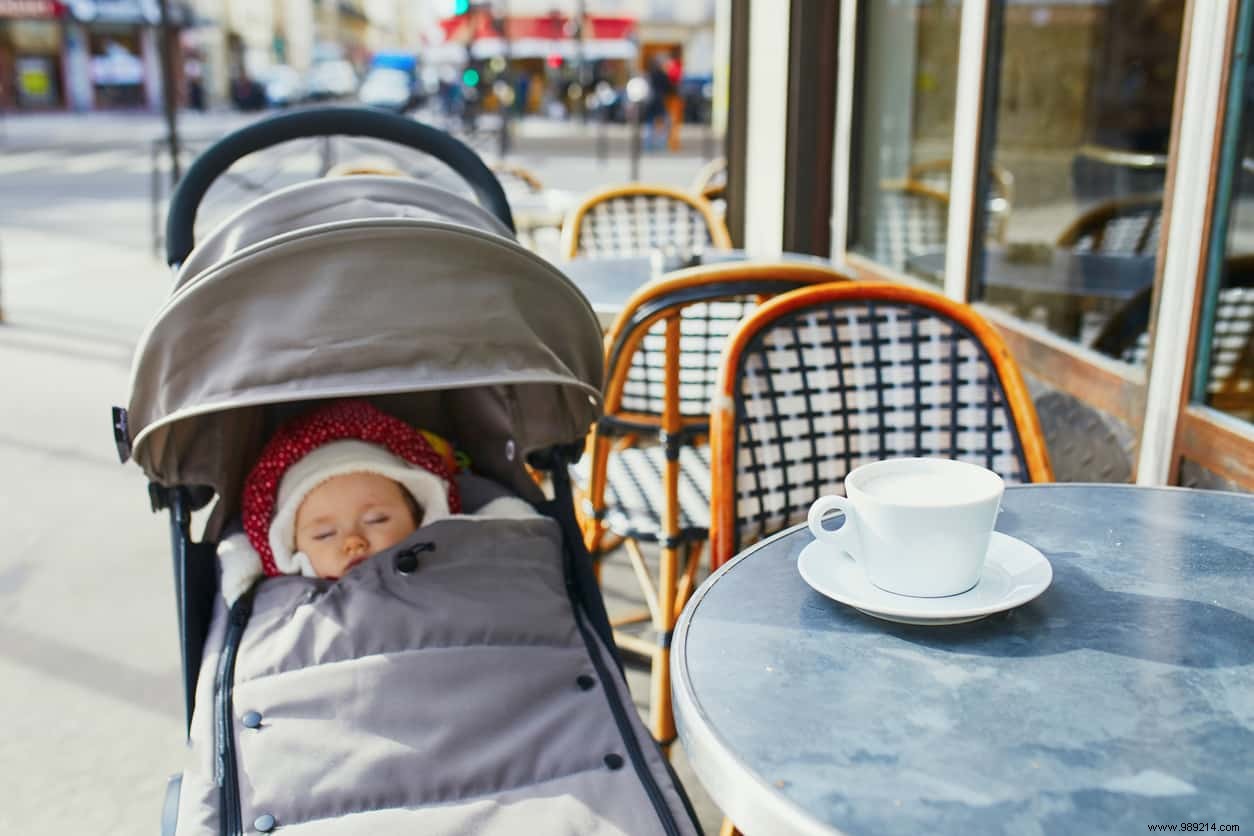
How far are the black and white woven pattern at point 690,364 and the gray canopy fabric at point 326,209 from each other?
0.97 metres

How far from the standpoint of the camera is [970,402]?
1.97m

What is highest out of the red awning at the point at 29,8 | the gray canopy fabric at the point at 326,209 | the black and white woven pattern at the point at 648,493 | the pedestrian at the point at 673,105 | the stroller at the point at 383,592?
the red awning at the point at 29,8

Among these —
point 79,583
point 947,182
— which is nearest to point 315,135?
point 79,583

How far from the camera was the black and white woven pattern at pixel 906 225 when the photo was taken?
400 centimetres

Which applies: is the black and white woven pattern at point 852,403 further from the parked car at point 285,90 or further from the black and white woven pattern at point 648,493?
the parked car at point 285,90

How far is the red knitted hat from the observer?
1.84 m

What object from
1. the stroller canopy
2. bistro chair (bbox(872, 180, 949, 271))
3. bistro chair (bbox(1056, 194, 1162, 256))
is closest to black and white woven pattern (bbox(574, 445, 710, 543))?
the stroller canopy

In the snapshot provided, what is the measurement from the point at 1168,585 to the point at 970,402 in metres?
0.85

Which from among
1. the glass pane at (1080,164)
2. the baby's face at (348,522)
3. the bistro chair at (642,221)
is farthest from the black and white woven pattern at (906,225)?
the baby's face at (348,522)

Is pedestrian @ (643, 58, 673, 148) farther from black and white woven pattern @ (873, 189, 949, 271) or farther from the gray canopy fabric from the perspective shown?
the gray canopy fabric

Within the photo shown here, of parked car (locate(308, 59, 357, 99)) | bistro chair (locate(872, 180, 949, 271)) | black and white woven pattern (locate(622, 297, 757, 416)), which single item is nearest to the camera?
black and white woven pattern (locate(622, 297, 757, 416))

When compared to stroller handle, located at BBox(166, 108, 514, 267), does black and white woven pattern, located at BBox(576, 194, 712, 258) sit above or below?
below

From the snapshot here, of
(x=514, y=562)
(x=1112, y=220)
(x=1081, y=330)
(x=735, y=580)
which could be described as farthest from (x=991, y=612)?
(x=1112, y=220)

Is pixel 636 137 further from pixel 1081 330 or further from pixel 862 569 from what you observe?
pixel 862 569
